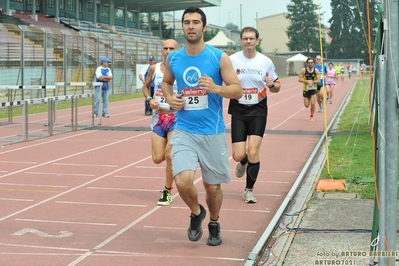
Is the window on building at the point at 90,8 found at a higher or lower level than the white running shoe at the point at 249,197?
higher

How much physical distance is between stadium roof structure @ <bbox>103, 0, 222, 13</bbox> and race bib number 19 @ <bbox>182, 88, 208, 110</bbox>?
61.3 m

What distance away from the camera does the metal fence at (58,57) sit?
91.8 feet

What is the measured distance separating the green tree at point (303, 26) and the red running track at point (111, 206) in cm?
11941

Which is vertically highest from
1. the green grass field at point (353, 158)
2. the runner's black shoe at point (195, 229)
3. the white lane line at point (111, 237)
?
the green grass field at point (353, 158)

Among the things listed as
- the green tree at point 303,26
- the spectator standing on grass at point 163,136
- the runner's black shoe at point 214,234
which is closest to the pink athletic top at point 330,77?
the spectator standing on grass at point 163,136

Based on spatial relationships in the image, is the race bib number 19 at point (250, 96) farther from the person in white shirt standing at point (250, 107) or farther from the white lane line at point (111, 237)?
the white lane line at point (111, 237)

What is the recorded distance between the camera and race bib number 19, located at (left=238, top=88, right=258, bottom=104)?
9649mm

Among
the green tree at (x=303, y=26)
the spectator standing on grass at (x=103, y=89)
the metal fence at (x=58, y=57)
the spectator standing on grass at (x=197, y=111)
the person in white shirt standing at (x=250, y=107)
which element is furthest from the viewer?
the green tree at (x=303, y=26)

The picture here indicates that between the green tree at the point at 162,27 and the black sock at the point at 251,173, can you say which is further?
the green tree at the point at 162,27

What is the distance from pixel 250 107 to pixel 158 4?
66258 mm

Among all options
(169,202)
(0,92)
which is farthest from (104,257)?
(0,92)

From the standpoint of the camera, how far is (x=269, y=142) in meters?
17.1

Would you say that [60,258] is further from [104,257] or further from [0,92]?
[0,92]

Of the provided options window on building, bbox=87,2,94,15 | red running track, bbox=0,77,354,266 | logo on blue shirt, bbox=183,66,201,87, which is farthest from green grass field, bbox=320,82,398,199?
window on building, bbox=87,2,94,15
